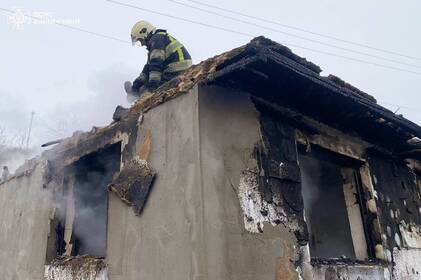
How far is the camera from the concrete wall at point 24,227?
533cm

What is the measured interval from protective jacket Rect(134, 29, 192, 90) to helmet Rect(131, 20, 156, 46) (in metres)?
0.44

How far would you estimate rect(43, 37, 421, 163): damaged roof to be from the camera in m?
3.31

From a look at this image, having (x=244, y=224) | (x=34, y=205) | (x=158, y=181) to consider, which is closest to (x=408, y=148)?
(x=244, y=224)

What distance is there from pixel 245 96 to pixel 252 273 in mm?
1659

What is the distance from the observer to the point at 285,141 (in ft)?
12.6

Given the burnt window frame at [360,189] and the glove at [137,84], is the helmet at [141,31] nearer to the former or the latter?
the glove at [137,84]

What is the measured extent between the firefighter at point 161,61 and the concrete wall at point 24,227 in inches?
84.4

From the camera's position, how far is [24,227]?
5.85 meters

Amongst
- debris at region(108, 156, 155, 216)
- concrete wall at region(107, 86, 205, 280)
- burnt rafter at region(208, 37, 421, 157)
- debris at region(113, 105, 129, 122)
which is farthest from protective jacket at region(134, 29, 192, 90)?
burnt rafter at region(208, 37, 421, 157)

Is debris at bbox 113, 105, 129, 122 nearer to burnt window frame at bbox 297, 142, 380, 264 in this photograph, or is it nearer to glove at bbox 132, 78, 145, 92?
glove at bbox 132, 78, 145, 92

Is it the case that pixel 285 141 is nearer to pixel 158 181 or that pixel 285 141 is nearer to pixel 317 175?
pixel 158 181

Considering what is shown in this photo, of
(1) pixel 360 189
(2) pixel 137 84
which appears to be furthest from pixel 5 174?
(1) pixel 360 189

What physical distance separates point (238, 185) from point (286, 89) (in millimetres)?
1245

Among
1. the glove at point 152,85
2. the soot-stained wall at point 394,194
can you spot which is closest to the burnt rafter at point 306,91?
the soot-stained wall at point 394,194
